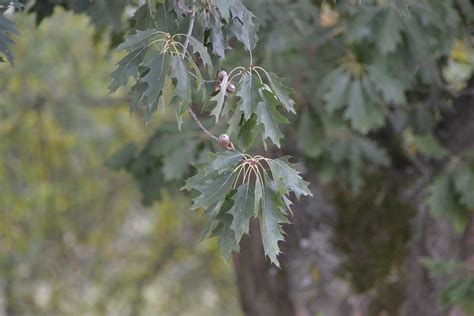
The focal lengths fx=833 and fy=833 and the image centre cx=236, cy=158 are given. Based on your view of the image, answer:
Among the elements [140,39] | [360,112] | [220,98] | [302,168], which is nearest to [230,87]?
[220,98]

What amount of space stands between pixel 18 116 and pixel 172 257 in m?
1.98

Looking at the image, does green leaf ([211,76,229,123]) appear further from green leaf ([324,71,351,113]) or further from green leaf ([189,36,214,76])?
green leaf ([324,71,351,113])

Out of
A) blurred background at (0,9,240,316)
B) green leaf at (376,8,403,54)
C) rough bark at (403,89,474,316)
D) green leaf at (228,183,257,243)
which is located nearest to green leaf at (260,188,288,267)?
green leaf at (228,183,257,243)

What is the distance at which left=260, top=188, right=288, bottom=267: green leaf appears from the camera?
1559 mm

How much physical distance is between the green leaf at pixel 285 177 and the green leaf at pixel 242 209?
6 centimetres

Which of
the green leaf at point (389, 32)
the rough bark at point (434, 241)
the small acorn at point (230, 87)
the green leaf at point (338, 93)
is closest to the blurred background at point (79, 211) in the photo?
the rough bark at point (434, 241)

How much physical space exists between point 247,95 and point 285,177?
0.57ft

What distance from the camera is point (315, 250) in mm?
4113

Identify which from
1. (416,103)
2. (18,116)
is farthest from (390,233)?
(18,116)

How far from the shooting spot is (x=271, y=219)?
1564mm

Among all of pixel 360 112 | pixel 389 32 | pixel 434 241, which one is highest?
pixel 389 32

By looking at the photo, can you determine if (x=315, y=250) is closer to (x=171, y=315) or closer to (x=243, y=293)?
(x=243, y=293)

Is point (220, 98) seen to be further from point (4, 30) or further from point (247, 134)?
point (4, 30)

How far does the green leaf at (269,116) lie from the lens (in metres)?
1.59
